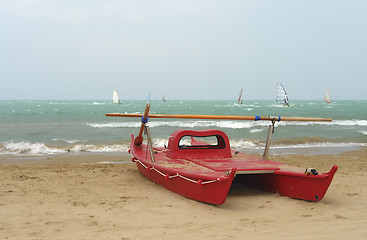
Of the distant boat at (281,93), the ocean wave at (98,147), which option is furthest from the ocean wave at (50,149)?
the distant boat at (281,93)

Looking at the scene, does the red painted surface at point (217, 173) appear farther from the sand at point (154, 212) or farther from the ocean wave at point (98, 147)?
the ocean wave at point (98, 147)

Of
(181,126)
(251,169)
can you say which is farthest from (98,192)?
(181,126)

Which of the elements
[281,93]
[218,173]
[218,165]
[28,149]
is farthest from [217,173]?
[281,93]

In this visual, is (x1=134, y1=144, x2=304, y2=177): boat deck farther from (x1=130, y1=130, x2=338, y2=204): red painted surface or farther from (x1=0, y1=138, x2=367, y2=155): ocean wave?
(x1=0, y1=138, x2=367, y2=155): ocean wave

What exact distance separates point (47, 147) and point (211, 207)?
12.5m

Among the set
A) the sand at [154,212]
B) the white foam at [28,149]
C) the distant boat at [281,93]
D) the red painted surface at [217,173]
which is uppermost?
the distant boat at [281,93]

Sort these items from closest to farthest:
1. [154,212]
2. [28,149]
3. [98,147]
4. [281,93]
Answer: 1. [154,212]
2. [28,149]
3. [98,147]
4. [281,93]

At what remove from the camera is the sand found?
16.7 feet

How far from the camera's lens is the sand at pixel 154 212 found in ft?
16.7

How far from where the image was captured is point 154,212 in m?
6.18

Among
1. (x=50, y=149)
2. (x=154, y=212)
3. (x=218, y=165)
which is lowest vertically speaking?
(x=50, y=149)

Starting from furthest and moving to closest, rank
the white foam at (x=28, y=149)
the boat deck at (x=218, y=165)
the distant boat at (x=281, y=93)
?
the distant boat at (x=281, y=93)
the white foam at (x=28, y=149)
the boat deck at (x=218, y=165)

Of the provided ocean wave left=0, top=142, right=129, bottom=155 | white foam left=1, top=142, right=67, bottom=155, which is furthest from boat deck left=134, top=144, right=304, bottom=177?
white foam left=1, top=142, right=67, bottom=155

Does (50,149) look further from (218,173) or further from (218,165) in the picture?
(218,173)
